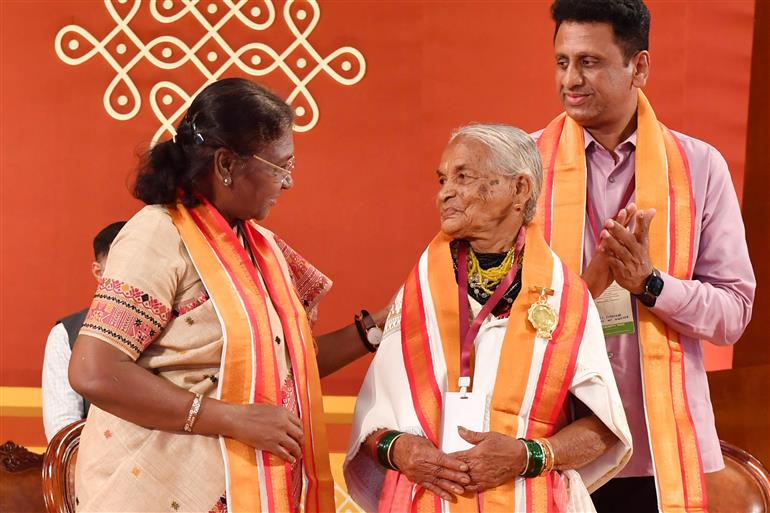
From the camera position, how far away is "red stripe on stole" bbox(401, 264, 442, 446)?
7.93ft

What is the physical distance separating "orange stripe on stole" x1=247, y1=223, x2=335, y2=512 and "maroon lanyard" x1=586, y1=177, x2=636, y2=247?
2.71ft

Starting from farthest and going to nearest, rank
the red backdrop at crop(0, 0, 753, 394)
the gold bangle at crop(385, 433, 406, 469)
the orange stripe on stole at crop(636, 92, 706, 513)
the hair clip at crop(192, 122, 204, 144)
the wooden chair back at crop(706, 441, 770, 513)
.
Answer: the red backdrop at crop(0, 0, 753, 394), the wooden chair back at crop(706, 441, 770, 513), the orange stripe on stole at crop(636, 92, 706, 513), the hair clip at crop(192, 122, 204, 144), the gold bangle at crop(385, 433, 406, 469)

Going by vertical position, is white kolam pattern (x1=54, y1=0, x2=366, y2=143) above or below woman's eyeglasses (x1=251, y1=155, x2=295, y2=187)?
above

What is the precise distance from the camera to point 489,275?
253 cm

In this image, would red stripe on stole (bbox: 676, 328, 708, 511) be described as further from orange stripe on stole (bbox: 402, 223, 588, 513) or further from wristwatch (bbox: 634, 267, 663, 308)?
orange stripe on stole (bbox: 402, 223, 588, 513)

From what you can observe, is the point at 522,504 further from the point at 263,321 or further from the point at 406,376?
the point at 263,321

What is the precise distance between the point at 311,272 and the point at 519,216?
27.2 inches

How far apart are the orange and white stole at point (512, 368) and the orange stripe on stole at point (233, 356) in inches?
12.7

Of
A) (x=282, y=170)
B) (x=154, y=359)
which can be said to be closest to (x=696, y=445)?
(x=282, y=170)

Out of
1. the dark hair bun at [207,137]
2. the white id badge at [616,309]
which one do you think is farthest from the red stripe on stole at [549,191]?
the dark hair bun at [207,137]

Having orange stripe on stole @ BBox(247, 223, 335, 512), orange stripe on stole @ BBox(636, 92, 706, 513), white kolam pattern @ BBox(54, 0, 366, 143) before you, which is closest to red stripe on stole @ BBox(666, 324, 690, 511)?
orange stripe on stole @ BBox(636, 92, 706, 513)

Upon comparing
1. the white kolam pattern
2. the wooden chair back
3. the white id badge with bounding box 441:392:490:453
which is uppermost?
the white kolam pattern

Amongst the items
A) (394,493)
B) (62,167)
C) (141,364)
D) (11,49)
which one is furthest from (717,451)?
(11,49)

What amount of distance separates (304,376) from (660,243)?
3.35 ft
